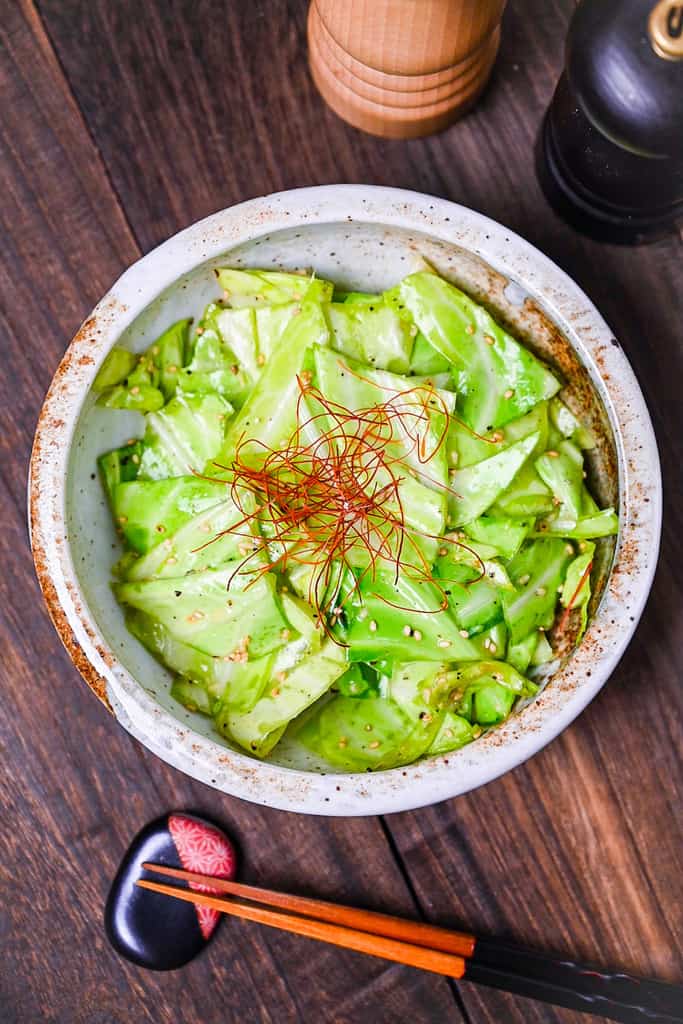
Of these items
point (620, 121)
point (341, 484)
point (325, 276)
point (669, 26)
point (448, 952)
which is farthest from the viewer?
point (448, 952)

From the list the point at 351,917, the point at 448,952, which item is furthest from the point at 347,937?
the point at 448,952

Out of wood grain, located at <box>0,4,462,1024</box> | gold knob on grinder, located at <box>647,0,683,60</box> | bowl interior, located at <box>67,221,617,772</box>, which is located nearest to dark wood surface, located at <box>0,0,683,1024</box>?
wood grain, located at <box>0,4,462,1024</box>

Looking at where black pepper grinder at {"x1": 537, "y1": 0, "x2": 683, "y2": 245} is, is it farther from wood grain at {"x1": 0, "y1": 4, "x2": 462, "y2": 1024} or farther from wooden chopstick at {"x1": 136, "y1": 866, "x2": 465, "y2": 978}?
wooden chopstick at {"x1": 136, "y1": 866, "x2": 465, "y2": 978}

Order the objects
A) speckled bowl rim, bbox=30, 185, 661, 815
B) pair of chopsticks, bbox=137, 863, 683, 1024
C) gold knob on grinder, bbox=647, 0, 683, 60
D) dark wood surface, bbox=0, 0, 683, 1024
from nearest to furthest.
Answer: gold knob on grinder, bbox=647, 0, 683, 60
speckled bowl rim, bbox=30, 185, 661, 815
pair of chopsticks, bbox=137, 863, 683, 1024
dark wood surface, bbox=0, 0, 683, 1024

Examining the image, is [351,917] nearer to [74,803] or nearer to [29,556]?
[74,803]

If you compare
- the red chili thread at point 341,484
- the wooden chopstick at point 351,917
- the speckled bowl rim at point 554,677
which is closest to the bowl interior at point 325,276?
the speckled bowl rim at point 554,677
